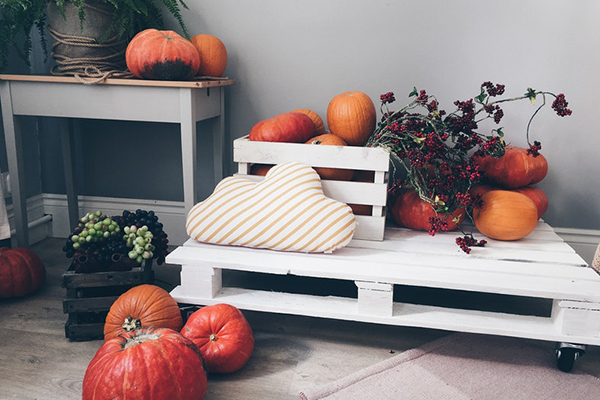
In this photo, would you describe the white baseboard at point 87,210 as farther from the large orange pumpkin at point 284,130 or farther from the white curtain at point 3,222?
the large orange pumpkin at point 284,130

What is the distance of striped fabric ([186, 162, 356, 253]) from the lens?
1.39 metres

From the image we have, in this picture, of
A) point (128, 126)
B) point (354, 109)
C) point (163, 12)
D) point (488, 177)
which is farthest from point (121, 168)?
point (488, 177)

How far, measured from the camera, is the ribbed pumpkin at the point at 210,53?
1.81 meters

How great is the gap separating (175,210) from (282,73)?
0.68 meters

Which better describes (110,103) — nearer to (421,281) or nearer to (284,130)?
(284,130)

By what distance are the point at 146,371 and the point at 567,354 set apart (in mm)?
953

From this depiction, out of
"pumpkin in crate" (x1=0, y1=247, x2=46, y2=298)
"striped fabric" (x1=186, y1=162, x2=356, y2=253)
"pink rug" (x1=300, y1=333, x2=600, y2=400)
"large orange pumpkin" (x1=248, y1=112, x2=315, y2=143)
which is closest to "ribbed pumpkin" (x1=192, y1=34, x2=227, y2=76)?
"large orange pumpkin" (x1=248, y1=112, x2=315, y2=143)

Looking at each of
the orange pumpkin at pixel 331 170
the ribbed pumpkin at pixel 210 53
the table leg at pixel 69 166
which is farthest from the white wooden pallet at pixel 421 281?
the table leg at pixel 69 166

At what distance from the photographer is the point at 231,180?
155 cm

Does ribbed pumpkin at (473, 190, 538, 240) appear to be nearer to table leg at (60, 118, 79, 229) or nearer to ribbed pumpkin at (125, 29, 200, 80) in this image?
ribbed pumpkin at (125, 29, 200, 80)

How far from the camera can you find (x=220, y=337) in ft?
4.00

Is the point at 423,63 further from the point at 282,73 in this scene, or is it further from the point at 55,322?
the point at 55,322

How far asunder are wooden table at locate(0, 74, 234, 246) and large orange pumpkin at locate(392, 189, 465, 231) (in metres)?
0.66

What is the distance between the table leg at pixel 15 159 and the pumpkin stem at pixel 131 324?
2.74ft
